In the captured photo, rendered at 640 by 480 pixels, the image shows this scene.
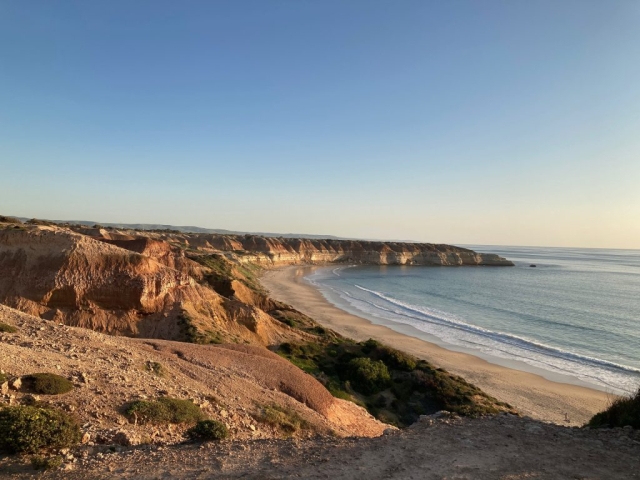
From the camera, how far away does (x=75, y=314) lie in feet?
75.0

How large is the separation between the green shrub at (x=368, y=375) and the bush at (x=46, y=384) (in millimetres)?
15293

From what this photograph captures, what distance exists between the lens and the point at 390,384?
23.0 meters

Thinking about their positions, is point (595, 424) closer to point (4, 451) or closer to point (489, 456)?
point (489, 456)

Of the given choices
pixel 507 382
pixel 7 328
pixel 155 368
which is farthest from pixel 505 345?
pixel 7 328

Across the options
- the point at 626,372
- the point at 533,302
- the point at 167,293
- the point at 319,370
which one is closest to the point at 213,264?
the point at 167,293

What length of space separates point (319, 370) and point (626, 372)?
23.9m

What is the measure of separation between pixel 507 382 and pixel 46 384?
88.3ft

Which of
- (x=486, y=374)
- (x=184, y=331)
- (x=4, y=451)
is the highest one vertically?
(x=4, y=451)

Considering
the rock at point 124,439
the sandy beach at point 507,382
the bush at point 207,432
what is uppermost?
the rock at point 124,439

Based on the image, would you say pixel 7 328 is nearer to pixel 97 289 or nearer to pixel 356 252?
pixel 97 289

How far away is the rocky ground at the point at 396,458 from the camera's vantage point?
831cm

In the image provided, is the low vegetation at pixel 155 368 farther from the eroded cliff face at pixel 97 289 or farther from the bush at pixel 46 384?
the eroded cliff face at pixel 97 289

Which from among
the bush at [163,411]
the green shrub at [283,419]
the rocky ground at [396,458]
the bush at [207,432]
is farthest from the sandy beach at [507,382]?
the bush at [163,411]

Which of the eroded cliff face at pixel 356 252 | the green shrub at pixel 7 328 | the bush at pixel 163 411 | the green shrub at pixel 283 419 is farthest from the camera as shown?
the eroded cliff face at pixel 356 252
